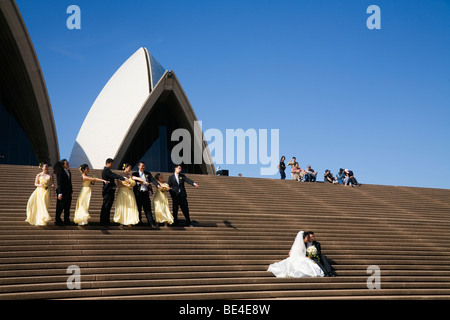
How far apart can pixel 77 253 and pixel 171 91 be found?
58.2 ft

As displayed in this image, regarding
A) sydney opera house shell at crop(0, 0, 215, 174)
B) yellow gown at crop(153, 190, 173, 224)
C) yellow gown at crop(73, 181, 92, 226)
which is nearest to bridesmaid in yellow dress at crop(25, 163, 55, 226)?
yellow gown at crop(73, 181, 92, 226)

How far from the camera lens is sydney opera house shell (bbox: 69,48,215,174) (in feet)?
80.2

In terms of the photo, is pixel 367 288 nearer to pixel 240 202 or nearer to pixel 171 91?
pixel 240 202

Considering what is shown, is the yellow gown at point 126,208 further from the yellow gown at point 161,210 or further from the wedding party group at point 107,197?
the yellow gown at point 161,210

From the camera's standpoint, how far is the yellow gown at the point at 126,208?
8.97 metres

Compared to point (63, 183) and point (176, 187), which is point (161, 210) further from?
point (63, 183)

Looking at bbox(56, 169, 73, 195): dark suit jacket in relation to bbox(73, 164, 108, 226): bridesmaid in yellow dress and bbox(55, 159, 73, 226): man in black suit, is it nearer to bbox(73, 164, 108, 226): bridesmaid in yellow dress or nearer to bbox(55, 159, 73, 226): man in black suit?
bbox(55, 159, 73, 226): man in black suit

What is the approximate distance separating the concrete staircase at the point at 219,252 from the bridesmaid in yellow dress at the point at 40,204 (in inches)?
6.8

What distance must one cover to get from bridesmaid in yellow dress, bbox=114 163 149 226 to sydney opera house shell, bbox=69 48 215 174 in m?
15.2

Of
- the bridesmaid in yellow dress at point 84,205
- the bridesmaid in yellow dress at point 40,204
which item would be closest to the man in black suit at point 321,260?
the bridesmaid in yellow dress at point 84,205

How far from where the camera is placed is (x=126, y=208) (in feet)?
29.8

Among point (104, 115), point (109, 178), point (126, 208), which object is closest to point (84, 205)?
point (109, 178)
